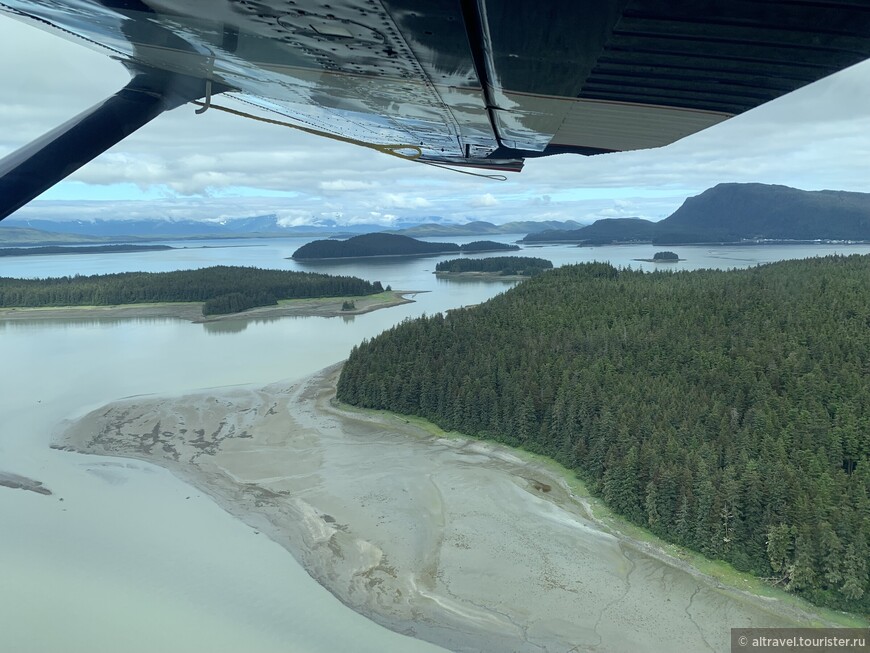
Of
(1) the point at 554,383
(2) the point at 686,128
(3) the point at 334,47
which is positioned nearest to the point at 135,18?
(3) the point at 334,47

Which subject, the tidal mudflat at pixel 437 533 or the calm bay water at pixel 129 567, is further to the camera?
the tidal mudflat at pixel 437 533

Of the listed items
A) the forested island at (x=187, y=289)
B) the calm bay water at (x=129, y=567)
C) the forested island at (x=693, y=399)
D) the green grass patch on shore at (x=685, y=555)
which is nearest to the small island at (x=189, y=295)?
the forested island at (x=187, y=289)

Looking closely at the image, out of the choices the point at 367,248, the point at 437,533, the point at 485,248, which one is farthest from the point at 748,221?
the point at 437,533

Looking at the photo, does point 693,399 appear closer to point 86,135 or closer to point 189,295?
point 86,135

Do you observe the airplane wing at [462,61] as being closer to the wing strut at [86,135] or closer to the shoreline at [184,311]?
the wing strut at [86,135]

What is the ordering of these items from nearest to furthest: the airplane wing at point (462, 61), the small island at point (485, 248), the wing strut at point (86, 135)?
the airplane wing at point (462, 61)
the wing strut at point (86, 135)
the small island at point (485, 248)

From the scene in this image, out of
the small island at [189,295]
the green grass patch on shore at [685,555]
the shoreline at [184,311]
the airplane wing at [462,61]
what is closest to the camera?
the airplane wing at [462,61]

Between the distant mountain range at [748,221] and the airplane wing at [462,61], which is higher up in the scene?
the distant mountain range at [748,221]

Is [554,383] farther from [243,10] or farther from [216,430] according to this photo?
[243,10]
